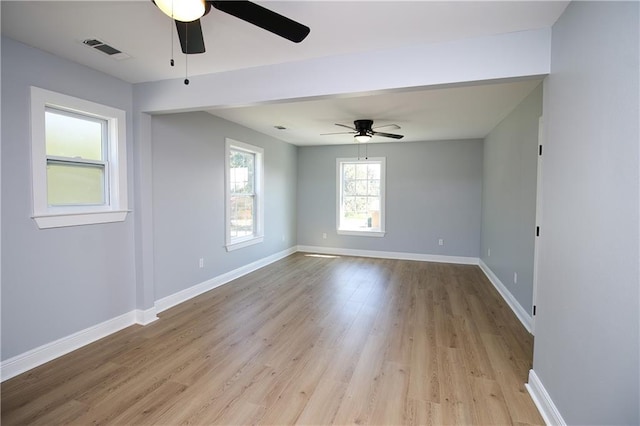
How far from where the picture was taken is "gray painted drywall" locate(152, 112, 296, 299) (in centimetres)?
365

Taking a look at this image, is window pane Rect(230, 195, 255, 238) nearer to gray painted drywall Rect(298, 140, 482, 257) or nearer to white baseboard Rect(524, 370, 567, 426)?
gray painted drywall Rect(298, 140, 482, 257)

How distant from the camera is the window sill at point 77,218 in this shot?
2.54 m

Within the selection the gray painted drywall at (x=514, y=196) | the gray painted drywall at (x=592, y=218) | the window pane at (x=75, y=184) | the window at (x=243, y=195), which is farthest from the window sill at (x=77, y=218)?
the gray painted drywall at (x=514, y=196)

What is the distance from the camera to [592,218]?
1.51 meters

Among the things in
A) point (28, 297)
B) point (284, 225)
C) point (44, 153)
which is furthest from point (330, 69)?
point (284, 225)

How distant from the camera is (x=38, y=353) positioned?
2.54m

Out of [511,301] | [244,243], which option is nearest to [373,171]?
[244,243]

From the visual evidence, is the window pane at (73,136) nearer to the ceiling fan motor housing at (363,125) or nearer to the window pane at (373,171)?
the ceiling fan motor housing at (363,125)

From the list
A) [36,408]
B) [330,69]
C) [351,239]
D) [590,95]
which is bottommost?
[36,408]

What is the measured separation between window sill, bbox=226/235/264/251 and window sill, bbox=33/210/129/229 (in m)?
1.85

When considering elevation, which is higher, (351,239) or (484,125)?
(484,125)

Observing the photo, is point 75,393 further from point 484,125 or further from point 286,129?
point 484,125

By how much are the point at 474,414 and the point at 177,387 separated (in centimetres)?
200

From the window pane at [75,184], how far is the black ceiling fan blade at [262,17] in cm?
222
